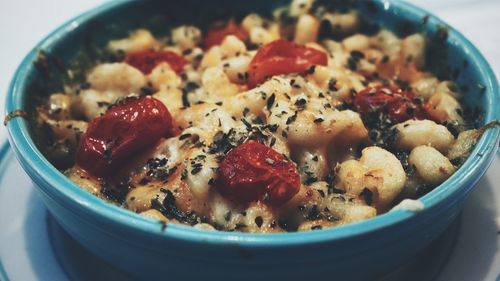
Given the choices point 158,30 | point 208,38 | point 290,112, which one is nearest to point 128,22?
point 158,30

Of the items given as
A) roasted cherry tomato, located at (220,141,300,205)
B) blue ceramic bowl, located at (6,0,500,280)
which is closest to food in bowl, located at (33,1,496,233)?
roasted cherry tomato, located at (220,141,300,205)

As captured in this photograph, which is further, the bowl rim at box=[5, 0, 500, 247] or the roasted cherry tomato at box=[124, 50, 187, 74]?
the roasted cherry tomato at box=[124, 50, 187, 74]

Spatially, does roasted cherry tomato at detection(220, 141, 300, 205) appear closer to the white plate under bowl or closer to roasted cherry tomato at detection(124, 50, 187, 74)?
the white plate under bowl

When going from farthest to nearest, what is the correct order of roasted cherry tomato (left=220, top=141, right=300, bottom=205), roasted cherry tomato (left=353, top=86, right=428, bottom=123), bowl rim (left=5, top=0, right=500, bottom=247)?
1. roasted cherry tomato (left=353, top=86, right=428, bottom=123)
2. roasted cherry tomato (left=220, top=141, right=300, bottom=205)
3. bowl rim (left=5, top=0, right=500, bottom=247)

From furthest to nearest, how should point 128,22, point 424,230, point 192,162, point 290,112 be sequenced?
point 128,22 → point 290,112 → point 192,162 → point 424,230

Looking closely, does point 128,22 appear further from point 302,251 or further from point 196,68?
point 302,251

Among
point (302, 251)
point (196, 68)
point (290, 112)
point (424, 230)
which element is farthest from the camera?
point (196, 68)

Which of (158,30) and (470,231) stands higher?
(158,30)
